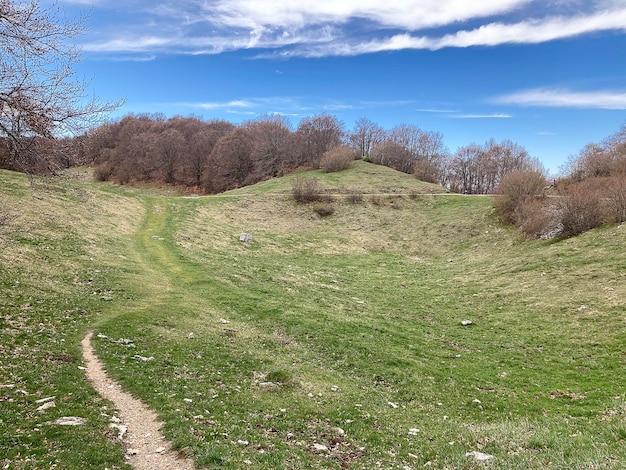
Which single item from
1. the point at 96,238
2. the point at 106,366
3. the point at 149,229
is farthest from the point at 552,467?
the point at 149,229

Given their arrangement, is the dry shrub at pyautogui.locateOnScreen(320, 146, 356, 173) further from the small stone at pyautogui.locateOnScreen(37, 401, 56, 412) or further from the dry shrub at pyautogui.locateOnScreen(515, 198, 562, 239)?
the small stone at pyautogui.locateOnScreen(37, 401, 56, 412)

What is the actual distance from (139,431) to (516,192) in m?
52.1

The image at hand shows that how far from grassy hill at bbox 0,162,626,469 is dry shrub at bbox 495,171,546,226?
8411 mm

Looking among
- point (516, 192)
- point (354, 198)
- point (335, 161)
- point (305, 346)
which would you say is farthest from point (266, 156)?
point (305, 346)

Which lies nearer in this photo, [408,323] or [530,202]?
[408,323]

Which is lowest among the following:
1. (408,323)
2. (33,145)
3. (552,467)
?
(408,323)

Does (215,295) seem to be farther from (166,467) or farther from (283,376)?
(166,467)

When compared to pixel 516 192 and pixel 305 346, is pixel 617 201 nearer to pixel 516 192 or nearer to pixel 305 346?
pixel 516 192

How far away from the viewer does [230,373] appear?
1439 cm

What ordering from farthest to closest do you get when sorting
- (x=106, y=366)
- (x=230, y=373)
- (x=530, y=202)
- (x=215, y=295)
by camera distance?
(x=530, y=202) → (x=215, y=295) → (x=230, y=373) → (x=106, y=366)

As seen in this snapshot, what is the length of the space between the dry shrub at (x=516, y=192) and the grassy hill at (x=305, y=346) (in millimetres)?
8411

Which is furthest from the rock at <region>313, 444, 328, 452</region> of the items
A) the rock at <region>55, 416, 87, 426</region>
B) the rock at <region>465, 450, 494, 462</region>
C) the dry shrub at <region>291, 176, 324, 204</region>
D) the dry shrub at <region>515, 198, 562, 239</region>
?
the dry shrub at <region>291, 176, 324, 204</region>

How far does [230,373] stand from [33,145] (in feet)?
34.6

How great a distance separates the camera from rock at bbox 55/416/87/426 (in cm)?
913
